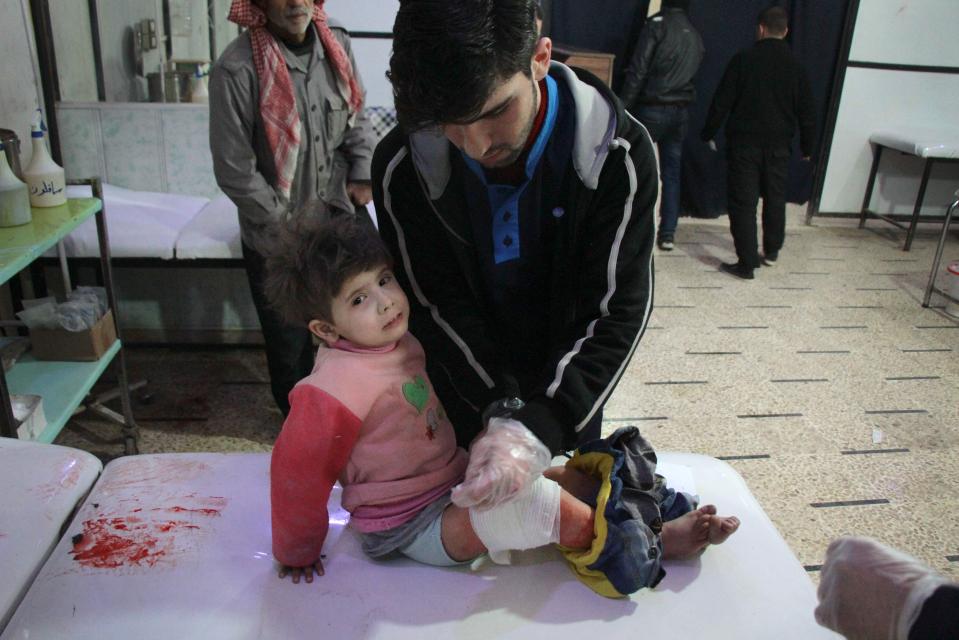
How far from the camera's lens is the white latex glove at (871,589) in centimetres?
68

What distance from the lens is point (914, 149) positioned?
4461 mm

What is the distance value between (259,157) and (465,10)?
1422 mm

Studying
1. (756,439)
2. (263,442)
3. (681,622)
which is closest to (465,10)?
(681,622)

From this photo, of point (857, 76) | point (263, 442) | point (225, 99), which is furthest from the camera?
point (857, 76)

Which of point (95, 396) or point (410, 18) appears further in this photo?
point (95, 396)

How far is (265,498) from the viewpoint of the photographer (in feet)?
4.00

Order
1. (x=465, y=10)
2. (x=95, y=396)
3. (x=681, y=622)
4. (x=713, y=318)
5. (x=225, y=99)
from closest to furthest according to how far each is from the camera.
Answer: (x=465, y=10)
(x=681, y=622)
(x=225, y=99)
(x=95, y=396)
(x=713, y=318)

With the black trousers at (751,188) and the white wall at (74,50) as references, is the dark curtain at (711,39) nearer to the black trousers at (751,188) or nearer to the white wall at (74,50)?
the black trousers at (751,188)

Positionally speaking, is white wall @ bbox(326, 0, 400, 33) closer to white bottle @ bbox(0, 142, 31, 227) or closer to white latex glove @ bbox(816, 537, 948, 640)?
white bottle @ bbox(0, 142, 31, 227)

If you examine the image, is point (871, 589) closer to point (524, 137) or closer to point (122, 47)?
point (524, 137)

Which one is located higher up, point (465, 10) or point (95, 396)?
point (465, 10)

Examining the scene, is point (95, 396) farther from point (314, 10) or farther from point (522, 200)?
point (522, 200)

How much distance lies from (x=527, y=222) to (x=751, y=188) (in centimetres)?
326

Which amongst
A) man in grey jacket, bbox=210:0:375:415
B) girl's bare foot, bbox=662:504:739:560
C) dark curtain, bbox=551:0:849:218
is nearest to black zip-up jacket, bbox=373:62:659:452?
girl's bare foot, bbox=662:504:739:560
